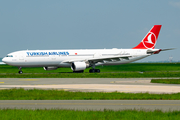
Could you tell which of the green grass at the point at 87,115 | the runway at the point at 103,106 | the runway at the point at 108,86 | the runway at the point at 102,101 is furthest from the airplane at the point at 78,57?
the green grass at the point at 87,115

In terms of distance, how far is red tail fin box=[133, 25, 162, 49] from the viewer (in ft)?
193

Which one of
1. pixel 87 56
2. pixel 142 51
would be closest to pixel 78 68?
pixel 87 56

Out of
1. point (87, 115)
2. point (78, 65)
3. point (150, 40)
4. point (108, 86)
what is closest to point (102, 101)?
point (87, 115)

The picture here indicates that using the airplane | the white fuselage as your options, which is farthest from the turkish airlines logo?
the white fuselage

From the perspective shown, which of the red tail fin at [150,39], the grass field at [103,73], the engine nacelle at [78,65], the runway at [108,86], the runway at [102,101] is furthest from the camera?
the red tail fin at [150,39]

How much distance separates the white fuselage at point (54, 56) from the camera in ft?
159

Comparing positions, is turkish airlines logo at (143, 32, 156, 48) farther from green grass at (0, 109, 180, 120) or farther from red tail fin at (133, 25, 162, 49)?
green grass at (0, 109, 180, 120)

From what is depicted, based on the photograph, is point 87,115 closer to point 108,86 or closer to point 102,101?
point 102,101

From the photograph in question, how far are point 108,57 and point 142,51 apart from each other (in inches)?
382

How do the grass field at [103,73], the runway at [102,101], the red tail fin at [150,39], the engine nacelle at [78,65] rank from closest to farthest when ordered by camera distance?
the runway at [102,101] < the grass field at [103,73] < the engine nacelle at [78,65] < the red tail fin at [150,39]

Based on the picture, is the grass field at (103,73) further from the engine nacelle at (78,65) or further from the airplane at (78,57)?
the airplane at (78,57)

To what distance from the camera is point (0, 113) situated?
11852 mm

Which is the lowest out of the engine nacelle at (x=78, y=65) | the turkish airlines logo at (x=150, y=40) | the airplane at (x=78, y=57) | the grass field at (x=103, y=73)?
the grass field at (x=103, y=73)

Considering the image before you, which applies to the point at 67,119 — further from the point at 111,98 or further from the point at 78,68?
the point at 78,68
